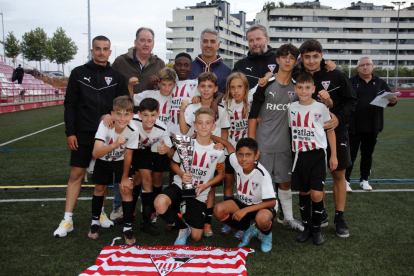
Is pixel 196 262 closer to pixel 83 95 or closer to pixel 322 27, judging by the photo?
pixel 83 95

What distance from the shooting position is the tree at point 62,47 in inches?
2014

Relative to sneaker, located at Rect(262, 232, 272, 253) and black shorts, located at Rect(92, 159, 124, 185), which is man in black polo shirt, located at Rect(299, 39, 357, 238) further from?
black shorts, located at Rect(92, 159, 124, 185)

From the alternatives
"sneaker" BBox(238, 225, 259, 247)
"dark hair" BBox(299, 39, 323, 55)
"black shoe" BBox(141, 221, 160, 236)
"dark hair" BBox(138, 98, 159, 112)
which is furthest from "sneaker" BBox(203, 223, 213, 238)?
"dark hair" BBox(299, 39, 323, 55)

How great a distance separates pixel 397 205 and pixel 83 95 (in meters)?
4.36

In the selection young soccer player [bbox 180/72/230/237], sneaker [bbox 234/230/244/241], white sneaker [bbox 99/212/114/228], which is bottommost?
sneaker [bbox 234/230/244/241]

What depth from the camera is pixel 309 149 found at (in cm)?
338

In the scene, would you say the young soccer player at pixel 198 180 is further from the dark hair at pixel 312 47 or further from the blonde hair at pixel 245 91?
the dark hair at pixel 312 47

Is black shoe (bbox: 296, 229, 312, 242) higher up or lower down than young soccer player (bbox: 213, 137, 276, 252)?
lower down

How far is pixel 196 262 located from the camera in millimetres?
2916

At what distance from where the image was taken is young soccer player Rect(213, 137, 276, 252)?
10.6 feet

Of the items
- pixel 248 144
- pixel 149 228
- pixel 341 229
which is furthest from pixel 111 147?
pixel 341 229

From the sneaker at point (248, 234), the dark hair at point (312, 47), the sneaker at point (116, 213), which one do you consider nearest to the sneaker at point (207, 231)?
the sneaker at point (248, 234)

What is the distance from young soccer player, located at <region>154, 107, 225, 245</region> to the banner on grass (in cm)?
29

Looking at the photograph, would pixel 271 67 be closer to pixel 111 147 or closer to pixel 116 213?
pixel 111 147
